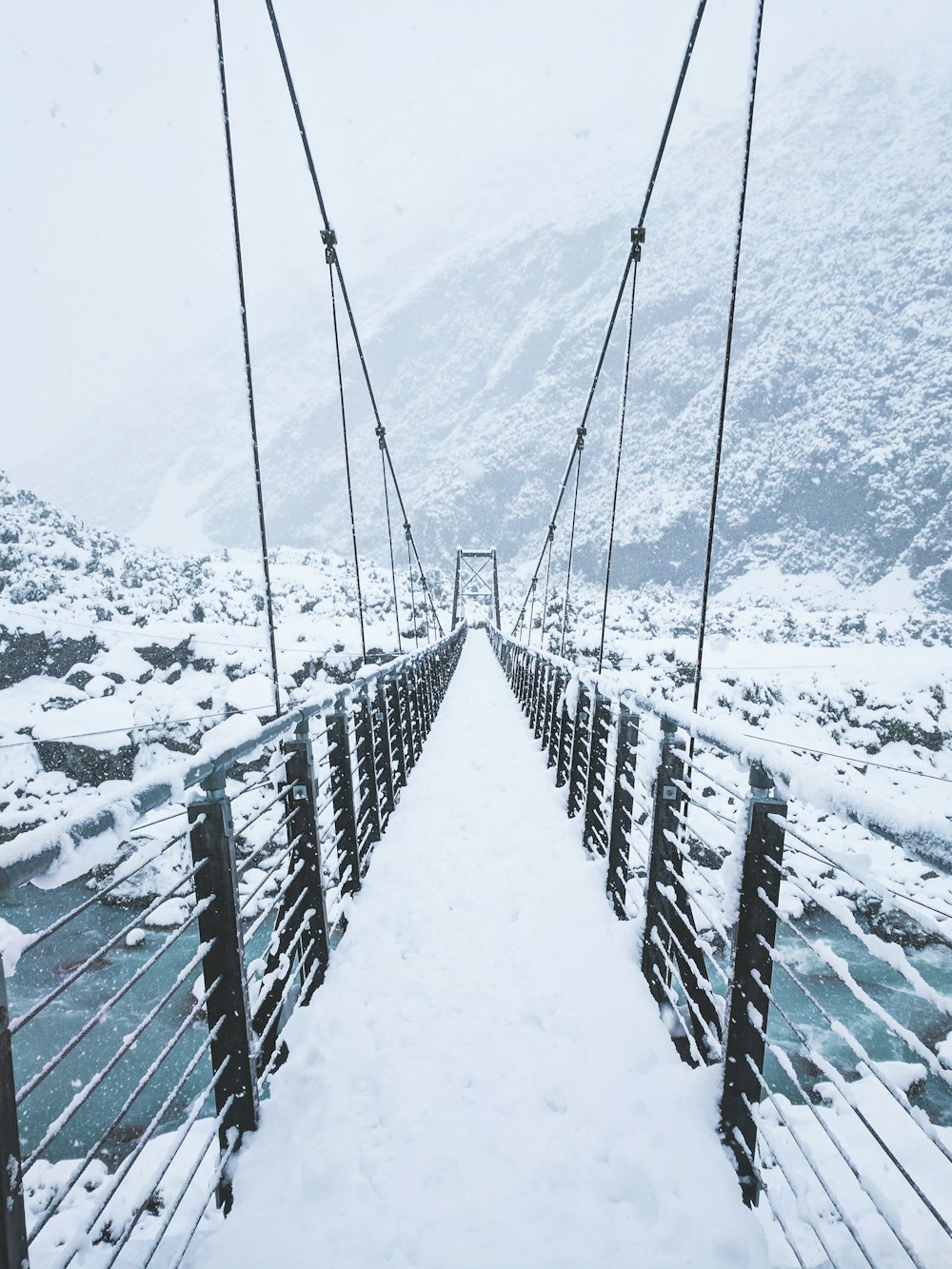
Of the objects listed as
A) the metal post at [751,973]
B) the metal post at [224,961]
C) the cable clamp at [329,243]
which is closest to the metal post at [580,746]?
the metal post at [751,973]

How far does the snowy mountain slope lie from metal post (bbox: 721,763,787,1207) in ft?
215

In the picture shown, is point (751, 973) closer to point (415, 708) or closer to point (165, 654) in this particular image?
point (415, 708)

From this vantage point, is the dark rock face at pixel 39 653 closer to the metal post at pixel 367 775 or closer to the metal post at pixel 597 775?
the metal post at pixel 367 775

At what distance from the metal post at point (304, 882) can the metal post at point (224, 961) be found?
0.55 m

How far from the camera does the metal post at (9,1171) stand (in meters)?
0.88

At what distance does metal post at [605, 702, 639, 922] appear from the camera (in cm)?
309

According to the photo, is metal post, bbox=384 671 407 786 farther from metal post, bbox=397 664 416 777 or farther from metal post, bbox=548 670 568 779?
metal post, bbox=548 670 568 779

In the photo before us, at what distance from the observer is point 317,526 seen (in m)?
108

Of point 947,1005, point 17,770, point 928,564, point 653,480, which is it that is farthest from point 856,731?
point 653,480

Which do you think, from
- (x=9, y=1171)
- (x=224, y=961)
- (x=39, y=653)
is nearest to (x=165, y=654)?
(x=39, y=653)

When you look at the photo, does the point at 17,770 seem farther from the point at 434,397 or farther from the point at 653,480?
the point at 434,397

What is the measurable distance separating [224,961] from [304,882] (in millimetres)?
954

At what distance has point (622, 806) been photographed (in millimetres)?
3201

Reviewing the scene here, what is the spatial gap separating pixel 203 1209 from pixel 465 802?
3.59 metres
